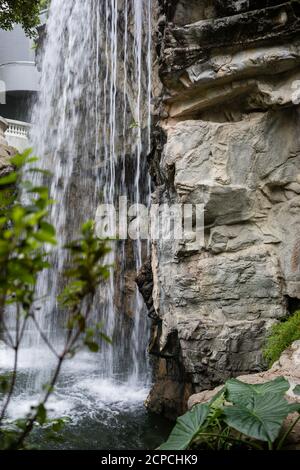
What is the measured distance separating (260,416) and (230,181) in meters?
3.91

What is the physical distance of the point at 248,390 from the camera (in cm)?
331

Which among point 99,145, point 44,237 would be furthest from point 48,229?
point 99,145

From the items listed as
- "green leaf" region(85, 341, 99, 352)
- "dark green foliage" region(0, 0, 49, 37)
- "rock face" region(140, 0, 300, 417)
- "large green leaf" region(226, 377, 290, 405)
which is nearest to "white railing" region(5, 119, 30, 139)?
"dark green foliage" region(0, 0, 49, 37)

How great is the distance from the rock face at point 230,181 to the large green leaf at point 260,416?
2869mm

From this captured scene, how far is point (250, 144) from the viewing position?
6.35m

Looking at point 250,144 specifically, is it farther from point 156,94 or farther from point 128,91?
point 128,91

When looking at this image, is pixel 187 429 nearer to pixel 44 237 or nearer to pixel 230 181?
pixel 44 237

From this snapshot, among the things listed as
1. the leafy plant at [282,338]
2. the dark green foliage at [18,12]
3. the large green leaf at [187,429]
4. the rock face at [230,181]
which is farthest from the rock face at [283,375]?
the dark green foliage at [18,12]

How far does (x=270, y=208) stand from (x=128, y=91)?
6290 millimetres

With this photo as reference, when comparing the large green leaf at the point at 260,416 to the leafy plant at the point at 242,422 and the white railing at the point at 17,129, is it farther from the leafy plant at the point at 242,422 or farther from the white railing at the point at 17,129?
the white railing at the point at 17,129

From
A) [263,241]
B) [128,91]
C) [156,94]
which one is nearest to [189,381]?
[263,241]

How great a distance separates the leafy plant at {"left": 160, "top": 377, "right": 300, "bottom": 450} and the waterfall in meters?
5.95

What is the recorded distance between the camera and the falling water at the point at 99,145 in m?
10.1

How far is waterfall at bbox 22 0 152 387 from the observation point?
10453mm
